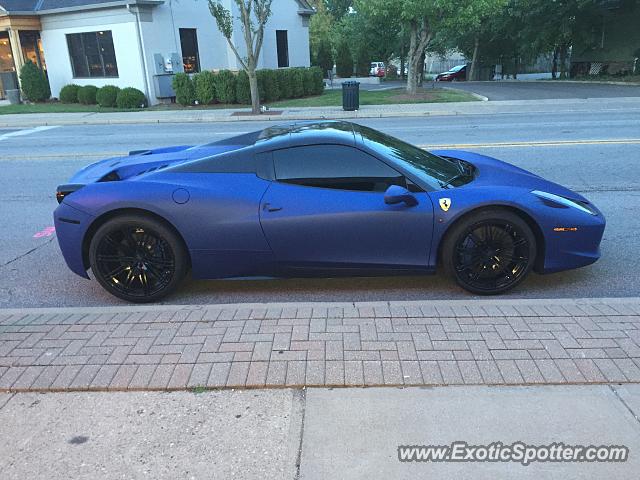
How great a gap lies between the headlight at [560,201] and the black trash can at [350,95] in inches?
622

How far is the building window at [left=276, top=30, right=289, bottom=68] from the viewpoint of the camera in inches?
1130

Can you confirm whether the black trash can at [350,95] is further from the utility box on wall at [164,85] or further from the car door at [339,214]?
the car door at [339,214]

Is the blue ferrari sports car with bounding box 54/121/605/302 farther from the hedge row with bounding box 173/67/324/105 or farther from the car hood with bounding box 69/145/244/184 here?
the hedge row with bounding box 173/67/324/105

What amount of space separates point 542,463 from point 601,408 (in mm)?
538

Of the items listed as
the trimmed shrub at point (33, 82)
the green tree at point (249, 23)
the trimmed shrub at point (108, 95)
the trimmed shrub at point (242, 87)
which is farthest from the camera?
the trimmed shrub at point (33, 82)

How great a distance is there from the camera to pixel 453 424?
2.61m

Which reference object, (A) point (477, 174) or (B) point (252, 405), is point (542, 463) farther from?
(A) point (477, 174)

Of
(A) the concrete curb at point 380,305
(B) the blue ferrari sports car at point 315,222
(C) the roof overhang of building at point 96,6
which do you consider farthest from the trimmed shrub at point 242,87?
(A) the concrete curb at point 380,305

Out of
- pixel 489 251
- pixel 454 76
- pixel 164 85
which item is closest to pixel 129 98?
pixel 164 85

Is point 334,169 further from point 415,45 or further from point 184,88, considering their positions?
point 415,45

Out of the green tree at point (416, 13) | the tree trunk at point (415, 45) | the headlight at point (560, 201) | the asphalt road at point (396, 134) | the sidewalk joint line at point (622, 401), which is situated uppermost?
the green tree at point (416, 13)

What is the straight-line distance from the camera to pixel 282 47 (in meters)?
29.0

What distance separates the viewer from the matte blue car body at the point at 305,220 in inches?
161

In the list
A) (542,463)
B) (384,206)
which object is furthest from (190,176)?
(542,463)
